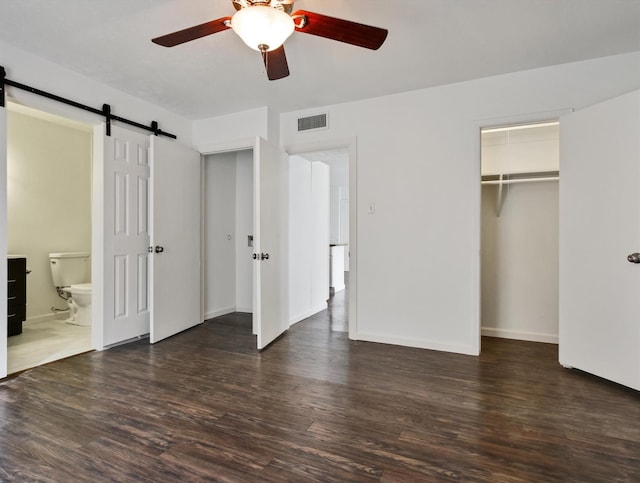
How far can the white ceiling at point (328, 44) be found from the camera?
2.12m

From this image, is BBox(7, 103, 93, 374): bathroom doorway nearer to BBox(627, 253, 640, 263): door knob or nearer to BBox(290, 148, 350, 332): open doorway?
BBox(290, 148, 350, 332): open doorway

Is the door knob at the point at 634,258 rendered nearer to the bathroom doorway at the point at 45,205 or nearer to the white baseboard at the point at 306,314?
the white baseboard at the point at 306,314

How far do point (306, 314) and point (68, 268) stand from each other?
2896 mm

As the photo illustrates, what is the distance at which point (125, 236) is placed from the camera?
3.42 m

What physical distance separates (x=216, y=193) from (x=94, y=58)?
2.08m

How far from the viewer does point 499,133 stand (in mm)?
3545

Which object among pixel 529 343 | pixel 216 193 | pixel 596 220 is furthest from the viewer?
pixel 216 193

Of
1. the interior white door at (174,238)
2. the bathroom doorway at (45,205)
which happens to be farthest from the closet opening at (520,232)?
the bathroom doorway at (45,205)

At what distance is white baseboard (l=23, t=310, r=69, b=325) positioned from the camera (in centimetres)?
401

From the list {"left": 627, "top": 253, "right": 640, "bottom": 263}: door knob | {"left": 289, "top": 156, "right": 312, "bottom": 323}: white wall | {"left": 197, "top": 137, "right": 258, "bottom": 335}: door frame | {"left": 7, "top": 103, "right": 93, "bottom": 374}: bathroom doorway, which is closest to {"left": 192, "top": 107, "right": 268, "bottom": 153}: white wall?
{"left": 197, "top": 137, "right": 258, "bottom": 335}: door frame

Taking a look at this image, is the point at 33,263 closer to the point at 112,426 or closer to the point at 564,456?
the point at 112,426

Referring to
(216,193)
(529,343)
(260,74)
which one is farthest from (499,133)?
(216,193)

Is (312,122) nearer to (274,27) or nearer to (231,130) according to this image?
(231,130)

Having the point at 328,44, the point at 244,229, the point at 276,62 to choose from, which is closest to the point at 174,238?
the point at 244,229
